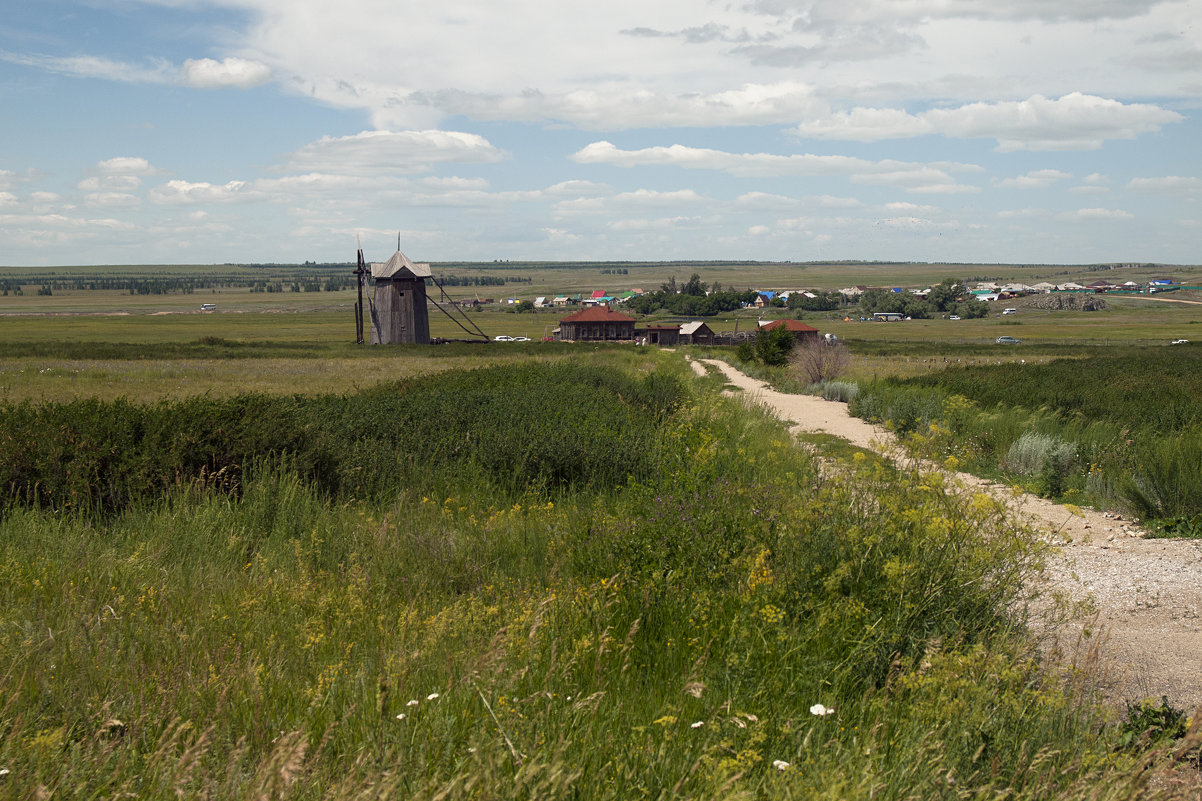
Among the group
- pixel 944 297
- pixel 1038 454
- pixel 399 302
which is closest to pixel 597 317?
pixel 399 302

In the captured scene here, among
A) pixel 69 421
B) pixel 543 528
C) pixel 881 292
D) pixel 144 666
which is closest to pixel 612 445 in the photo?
pixel 543 528

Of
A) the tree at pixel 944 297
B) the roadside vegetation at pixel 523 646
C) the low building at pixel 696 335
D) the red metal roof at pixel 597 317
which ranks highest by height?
the tree at pixel 944 297

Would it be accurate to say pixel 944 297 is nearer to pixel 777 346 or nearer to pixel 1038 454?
pixel 777 346

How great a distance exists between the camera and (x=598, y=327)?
92125mm

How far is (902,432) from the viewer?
1750cm

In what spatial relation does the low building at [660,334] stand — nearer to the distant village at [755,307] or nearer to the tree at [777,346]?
the distant village at [755,307]

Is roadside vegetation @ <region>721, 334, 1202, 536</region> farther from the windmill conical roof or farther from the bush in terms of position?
the windmill conical roof

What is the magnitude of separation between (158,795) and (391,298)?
6169 cm

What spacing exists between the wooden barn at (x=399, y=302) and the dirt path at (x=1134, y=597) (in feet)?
183

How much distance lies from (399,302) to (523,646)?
2392 inches

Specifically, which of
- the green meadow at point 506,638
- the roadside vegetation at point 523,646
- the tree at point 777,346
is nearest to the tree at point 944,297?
the tree at point 777,346

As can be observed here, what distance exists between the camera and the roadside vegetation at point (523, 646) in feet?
8.79

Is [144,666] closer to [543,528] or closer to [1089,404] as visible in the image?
Answer: [543,528]

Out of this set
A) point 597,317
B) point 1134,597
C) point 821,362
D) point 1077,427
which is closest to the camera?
point 1134,597
